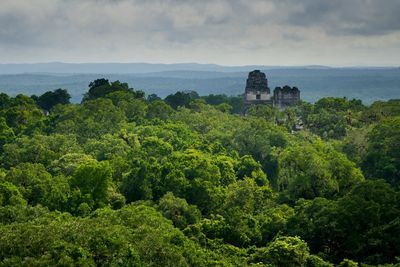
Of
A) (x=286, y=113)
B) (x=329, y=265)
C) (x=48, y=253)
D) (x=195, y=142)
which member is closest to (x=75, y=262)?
(x=48, y=253)

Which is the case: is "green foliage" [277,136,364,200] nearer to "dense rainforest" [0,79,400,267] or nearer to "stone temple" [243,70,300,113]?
"dense rainforest" [0,79,400,267]

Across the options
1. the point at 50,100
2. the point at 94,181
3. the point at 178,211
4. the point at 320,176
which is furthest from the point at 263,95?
the point at 178,211

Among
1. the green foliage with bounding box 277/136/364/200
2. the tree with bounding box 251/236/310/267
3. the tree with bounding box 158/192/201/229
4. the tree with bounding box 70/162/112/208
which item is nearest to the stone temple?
the green foliage with bounding box 277/136/364/200

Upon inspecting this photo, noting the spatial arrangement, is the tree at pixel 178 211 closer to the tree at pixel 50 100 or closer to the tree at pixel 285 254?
the tree at pixel 285 254

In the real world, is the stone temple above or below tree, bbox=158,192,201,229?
above

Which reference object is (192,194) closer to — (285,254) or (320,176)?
(320,176)

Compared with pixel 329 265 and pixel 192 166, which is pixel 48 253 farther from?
pixel 192 166

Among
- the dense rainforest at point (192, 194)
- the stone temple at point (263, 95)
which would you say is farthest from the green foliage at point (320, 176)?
the stone temple at point (263, 95)
